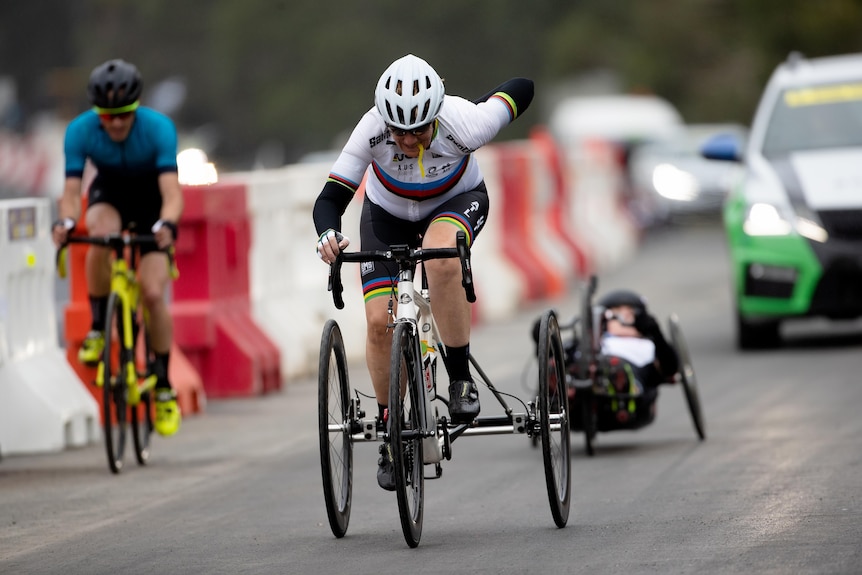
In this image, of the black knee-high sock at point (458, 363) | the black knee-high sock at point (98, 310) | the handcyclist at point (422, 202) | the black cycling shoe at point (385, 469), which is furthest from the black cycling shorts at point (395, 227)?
the black knee-high sock at point (98, 310)

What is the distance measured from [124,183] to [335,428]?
3576 mm

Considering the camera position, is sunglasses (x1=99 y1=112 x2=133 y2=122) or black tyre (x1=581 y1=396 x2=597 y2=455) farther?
sunglasses (x1=99 y1=112 x2=133 y2=122)

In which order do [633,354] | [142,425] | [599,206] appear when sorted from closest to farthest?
[633,354], [142,425], [599,206]

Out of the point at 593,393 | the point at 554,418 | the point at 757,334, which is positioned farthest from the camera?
the point at 757,334

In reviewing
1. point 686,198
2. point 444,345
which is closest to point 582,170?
point 686,198

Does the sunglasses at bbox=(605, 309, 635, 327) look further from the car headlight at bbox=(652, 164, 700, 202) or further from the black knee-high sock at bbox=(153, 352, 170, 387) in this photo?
the car headlight at bbox=(652, 164, 700, 202)

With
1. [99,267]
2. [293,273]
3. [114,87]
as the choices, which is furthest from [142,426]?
[293,273]

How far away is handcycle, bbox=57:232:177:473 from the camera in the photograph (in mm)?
10164

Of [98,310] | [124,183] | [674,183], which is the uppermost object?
[674,183]

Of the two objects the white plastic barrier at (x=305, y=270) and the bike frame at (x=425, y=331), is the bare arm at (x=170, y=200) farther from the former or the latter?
the white plastic barrier at (x=305, y=270)

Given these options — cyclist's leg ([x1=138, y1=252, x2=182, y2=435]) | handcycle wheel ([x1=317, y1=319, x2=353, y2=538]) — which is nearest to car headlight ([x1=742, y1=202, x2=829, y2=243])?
cyclist's leg ([x1=138, y1=252, x2=182, y2=435])

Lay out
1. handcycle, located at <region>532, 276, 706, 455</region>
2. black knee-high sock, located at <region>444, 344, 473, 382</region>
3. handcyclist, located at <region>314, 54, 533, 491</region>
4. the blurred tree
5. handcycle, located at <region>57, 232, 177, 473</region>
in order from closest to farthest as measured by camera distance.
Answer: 1. handcyclist, located at <region>314, 54, 533, 491</region>
2. black knee-high sock, located at <region>444, 344, 473, 382</region>
3. handcycle, located at <region>532, 276, 706, 455</region>
4. handcycle, located at <region>57, 232, 177, 473</region>
5. the blurred tree

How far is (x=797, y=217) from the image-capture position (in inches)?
578

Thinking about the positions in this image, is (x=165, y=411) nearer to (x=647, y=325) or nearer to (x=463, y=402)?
(x=647, y=325)
